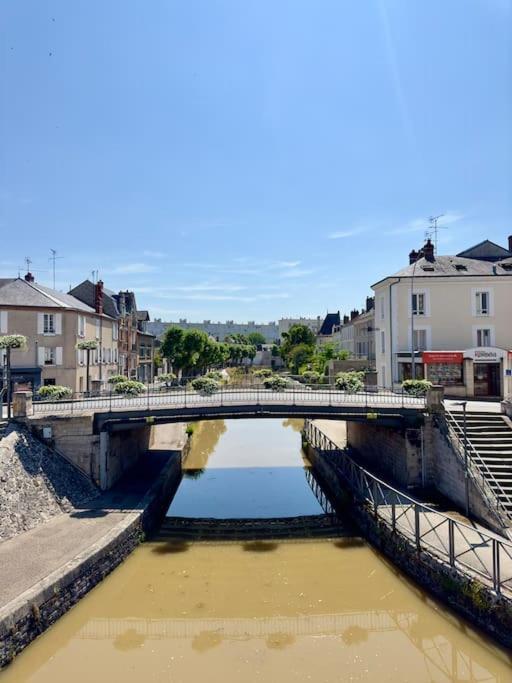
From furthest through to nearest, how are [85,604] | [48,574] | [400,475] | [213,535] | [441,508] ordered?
[400,475] → [213,535] → [441,508] → [85,604] → [48,574]

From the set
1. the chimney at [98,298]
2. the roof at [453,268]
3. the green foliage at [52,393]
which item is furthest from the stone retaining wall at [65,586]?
the chimney at [98,298]

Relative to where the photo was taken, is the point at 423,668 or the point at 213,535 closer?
the point at 423,668

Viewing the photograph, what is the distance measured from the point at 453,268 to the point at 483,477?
21.8m

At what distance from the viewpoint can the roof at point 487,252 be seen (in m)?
38.7

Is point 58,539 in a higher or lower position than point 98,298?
lower

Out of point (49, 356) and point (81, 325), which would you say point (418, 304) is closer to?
point (81, 325)

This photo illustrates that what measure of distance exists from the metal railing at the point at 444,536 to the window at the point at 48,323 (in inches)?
1009

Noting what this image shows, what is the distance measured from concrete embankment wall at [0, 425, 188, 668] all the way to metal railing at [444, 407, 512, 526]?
11544 mm

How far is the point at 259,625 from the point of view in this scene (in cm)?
1209

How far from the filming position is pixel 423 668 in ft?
34.1

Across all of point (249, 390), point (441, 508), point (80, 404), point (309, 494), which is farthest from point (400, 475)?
point (80, 404)

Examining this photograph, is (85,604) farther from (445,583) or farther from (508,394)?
(508,394)

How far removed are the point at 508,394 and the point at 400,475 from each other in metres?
10.4

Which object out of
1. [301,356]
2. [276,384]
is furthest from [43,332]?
[301,356]
